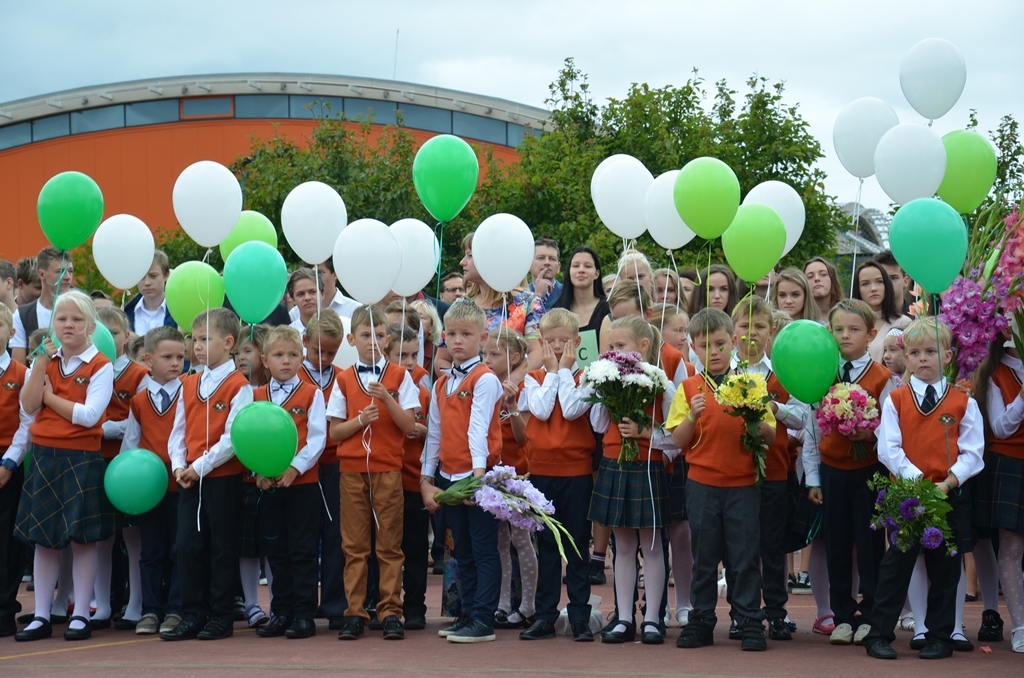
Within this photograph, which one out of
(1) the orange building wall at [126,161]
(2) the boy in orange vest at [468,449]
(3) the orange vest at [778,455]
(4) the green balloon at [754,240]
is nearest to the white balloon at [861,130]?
(4) the green balloon at [754,240]

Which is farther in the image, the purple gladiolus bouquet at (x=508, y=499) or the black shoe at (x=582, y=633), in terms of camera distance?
the black shoe at (x=582, y=633)

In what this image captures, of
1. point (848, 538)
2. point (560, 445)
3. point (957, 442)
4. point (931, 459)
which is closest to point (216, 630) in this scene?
point (560, 445)

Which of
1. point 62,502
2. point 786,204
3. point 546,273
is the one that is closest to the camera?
point 62,502

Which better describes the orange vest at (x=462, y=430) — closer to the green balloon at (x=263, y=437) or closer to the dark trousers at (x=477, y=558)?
the dark trousers at (x=477, y=558)

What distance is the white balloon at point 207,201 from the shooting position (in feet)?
23.8

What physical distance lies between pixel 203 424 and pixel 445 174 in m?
2.10

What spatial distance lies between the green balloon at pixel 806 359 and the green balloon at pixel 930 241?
59 cm

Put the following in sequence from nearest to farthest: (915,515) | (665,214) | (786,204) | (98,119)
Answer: (915,515)
(665,214)
(786,204)
(98,119)

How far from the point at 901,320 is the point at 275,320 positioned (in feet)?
14.4

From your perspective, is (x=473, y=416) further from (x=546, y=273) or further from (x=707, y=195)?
(x=546, y=273)

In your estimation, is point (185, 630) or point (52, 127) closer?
point (185, 630)

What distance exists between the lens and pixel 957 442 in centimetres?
624

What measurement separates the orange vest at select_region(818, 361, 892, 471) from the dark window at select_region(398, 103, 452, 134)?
31.1 meters

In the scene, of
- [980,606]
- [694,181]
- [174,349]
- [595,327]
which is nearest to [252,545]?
[174,349]
